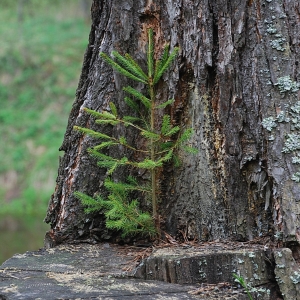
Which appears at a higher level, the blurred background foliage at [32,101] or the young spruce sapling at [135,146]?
the blurred background foliage at [32,101]

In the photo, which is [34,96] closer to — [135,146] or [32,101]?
[32,101]

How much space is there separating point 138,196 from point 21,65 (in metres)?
10.9

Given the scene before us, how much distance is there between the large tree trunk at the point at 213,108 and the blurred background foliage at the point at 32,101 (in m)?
4.89

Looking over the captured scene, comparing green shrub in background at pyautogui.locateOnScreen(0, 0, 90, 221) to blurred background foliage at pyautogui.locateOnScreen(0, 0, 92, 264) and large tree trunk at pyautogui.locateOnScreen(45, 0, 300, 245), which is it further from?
large tree trunk at pyautogui.locateOnScreen(45, 0, 300, 245)

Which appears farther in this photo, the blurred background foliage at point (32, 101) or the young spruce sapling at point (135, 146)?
the blurred background foliage at point (32, 101)

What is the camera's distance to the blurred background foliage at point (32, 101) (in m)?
9.02

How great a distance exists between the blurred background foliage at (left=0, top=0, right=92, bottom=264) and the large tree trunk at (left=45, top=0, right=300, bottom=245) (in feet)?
16.0

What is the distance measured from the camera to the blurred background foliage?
9.02 m

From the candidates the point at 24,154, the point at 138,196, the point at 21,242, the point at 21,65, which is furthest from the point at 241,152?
the point at 21,65

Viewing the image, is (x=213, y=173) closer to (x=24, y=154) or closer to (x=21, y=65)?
(x=24, y=154)

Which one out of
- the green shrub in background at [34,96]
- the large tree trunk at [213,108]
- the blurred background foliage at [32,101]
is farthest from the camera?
the green shrub in background at [34,96]

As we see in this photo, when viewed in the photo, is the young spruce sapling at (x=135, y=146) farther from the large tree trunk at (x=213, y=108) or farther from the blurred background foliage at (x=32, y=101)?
the blurred background foliage at (x=32, y=101)

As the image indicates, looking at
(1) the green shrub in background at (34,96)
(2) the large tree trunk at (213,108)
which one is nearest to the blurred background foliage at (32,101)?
(1) the green shrub in background at (34,96)

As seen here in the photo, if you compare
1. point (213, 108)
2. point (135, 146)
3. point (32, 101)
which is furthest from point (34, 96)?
point (213, 108)
